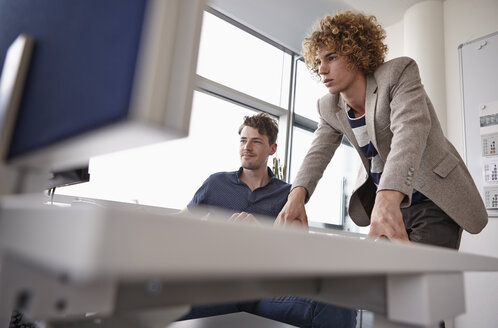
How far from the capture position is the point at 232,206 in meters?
2.01

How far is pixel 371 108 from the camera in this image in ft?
4.08

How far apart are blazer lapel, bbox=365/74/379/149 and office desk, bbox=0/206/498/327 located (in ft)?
2.70

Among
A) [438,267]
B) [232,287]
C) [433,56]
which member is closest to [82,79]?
[232,287]

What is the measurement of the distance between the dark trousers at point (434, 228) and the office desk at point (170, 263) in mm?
796

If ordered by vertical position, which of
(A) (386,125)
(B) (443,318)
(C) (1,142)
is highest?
(A) (386,125)

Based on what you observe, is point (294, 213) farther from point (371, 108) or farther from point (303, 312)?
point (371, 108)

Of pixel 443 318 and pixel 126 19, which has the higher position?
pixel 126 19

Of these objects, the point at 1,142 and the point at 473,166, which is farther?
the point at 473,166

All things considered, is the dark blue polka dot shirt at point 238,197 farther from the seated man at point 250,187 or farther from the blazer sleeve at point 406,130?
the blazer sleeve at point 406,130

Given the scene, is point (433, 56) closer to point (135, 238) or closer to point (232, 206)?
point (232, 206)

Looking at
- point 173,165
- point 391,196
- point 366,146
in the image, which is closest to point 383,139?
point 366,146

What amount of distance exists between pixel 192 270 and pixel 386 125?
116cm

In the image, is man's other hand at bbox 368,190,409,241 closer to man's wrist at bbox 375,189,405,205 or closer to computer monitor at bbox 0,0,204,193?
man's wrist at bbox 375,189,405,205

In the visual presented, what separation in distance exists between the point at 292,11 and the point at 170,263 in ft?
11.7
